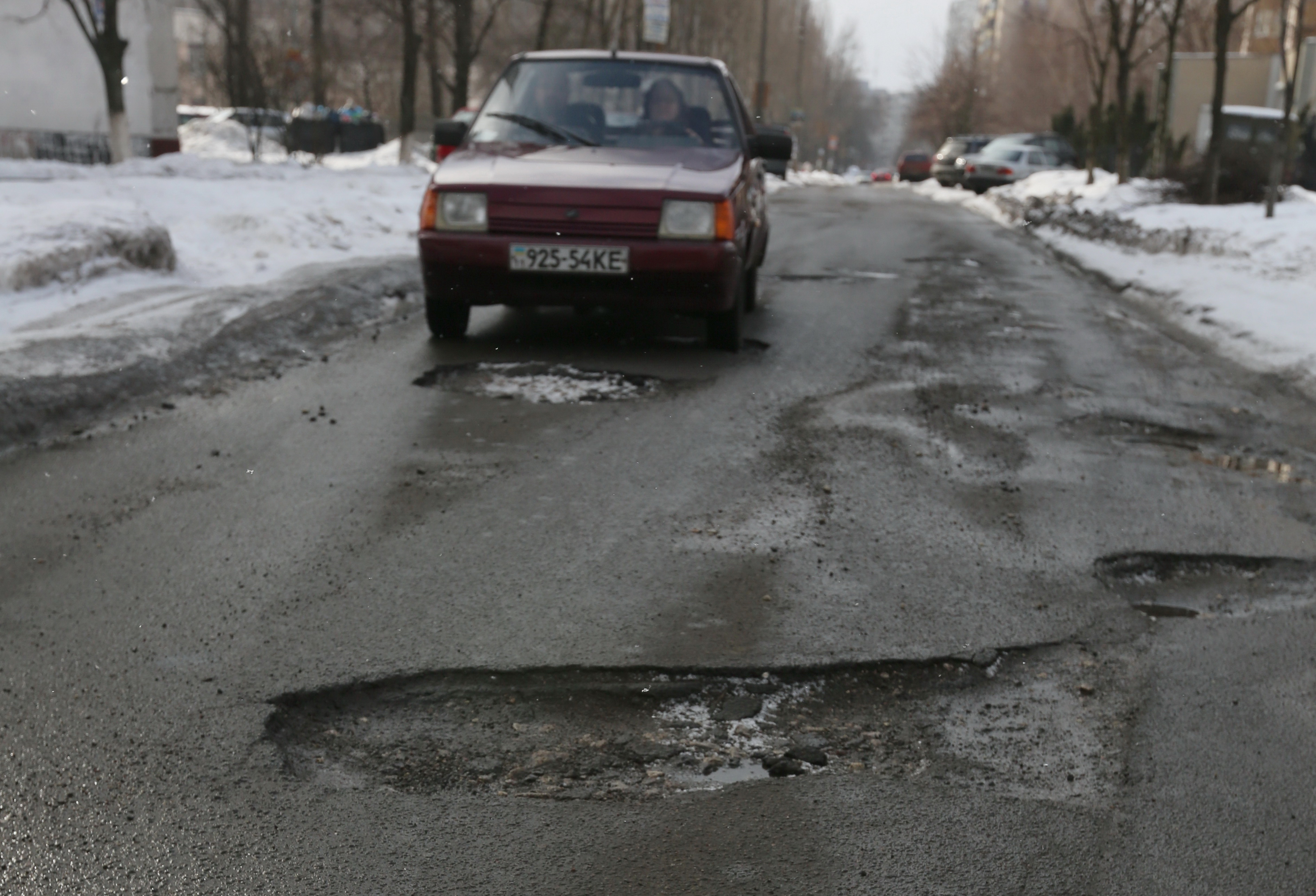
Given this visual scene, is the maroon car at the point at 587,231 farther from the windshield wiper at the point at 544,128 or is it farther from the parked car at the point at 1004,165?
the parked car at the point at 1004,165

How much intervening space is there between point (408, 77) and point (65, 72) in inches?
245

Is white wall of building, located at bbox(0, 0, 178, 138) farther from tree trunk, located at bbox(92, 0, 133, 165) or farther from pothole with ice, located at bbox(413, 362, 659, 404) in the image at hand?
pothole with ice, located at bbox(413, 362, 659, 404)

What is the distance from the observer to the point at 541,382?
596 cm

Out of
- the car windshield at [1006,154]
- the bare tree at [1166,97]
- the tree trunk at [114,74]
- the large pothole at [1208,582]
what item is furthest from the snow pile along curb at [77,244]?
the car windshield at [1006,154]

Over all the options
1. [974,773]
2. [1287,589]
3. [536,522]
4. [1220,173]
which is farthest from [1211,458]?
[1220,173]

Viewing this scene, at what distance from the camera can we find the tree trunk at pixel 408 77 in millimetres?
24797

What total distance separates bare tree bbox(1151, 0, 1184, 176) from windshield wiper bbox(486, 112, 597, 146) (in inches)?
641

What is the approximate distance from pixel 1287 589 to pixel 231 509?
304 cm

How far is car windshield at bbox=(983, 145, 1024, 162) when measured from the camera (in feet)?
112

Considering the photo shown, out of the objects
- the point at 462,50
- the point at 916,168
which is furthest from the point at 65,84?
the point at 916,168

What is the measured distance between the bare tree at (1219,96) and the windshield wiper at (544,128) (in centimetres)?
1077

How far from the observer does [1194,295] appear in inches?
394

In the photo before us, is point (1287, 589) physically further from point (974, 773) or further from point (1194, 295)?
point (1194, 295)

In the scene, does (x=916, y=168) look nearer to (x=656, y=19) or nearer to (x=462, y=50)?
(x=656, y=19)
